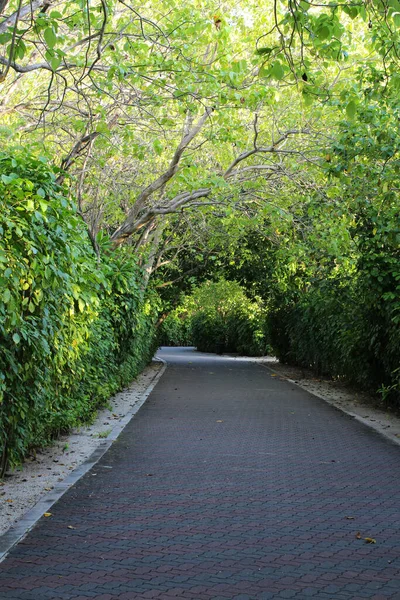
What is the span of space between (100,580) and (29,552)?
85 centimetres

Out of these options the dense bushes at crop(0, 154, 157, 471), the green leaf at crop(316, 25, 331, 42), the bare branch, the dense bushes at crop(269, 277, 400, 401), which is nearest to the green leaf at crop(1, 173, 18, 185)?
the dense bushes at crop(0, 154, 157, 471)

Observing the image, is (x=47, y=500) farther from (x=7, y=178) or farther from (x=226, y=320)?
(x=226, y=320)

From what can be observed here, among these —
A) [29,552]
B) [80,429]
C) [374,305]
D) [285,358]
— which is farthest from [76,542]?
[285,358]

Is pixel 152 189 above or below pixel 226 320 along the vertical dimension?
above

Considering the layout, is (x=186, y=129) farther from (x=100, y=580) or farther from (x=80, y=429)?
(x=100, y=580)

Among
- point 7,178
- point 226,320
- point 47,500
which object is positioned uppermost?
point 226,320

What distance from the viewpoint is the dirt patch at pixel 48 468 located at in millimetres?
7020

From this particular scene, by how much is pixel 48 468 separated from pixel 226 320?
144ft

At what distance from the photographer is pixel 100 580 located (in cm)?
486

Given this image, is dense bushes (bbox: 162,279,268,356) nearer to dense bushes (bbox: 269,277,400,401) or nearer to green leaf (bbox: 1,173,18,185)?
dense bushes (bbox: 269,277,400,401)

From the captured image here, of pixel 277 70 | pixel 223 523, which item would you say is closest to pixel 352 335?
pixel 223 523

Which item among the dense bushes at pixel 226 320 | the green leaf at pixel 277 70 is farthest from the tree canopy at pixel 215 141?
the dense bushes at pixel 226 320

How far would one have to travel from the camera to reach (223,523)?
6340 millimetres

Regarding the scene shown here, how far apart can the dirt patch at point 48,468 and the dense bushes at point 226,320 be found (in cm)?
2729
